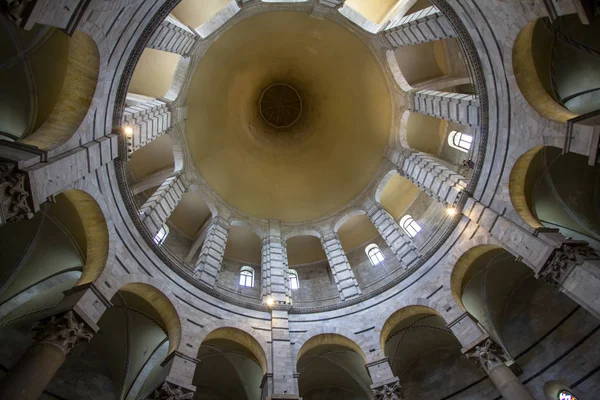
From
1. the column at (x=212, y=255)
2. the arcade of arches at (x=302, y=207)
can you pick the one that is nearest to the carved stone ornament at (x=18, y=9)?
the arcade of arches at (x=302, y=207)

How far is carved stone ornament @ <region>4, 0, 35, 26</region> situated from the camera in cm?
581

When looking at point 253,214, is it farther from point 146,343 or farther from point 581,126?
point 581,126

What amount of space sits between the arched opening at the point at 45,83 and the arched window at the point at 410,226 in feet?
50.9

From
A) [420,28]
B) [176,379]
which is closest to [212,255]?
[176,379]

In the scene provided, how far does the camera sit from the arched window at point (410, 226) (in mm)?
19316

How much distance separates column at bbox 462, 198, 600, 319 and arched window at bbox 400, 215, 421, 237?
752 centimetres

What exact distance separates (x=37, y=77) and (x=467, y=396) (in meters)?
18.2

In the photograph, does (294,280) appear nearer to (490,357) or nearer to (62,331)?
(490,357)

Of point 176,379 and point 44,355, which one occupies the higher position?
point 176,379

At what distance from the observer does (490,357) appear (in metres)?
10.6

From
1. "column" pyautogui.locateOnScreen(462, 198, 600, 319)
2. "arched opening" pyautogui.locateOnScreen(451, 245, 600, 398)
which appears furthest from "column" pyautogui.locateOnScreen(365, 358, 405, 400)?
"column" pyautogui.locateOnScreen(462, 198, 600, 319)

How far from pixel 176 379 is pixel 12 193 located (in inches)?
251

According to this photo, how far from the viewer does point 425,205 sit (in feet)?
65.7

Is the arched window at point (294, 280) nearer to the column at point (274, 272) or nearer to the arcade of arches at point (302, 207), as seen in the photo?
the arcade of arches at point (302, 207)
